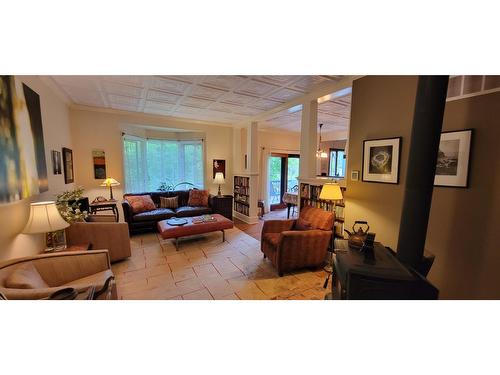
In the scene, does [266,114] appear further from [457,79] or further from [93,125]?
[93,125]

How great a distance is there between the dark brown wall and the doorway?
180 inches

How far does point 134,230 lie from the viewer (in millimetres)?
3838

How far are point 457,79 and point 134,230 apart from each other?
190 inches

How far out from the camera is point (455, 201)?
163 cm

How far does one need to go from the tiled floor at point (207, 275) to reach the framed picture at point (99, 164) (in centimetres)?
183

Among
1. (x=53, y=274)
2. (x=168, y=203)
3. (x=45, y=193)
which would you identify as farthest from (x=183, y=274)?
(x=168, y=203)

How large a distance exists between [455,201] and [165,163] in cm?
553

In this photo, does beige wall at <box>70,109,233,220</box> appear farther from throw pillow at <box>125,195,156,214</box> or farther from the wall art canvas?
the wall art canvas

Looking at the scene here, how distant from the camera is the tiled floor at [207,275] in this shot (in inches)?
82.7

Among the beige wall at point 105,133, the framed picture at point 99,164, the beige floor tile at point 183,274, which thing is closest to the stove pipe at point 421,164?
the beige floor tile at point 183,274

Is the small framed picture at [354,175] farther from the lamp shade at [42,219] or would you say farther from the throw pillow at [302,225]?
the lamp shade at [42,219]

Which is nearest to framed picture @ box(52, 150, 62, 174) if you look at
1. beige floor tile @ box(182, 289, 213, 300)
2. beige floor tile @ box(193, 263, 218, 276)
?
beige floor tile @ box(193, 263, 218, 276)

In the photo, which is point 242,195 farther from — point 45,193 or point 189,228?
point 45,193

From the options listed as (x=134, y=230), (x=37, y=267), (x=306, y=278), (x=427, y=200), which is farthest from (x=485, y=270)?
(x=134, y=230)
